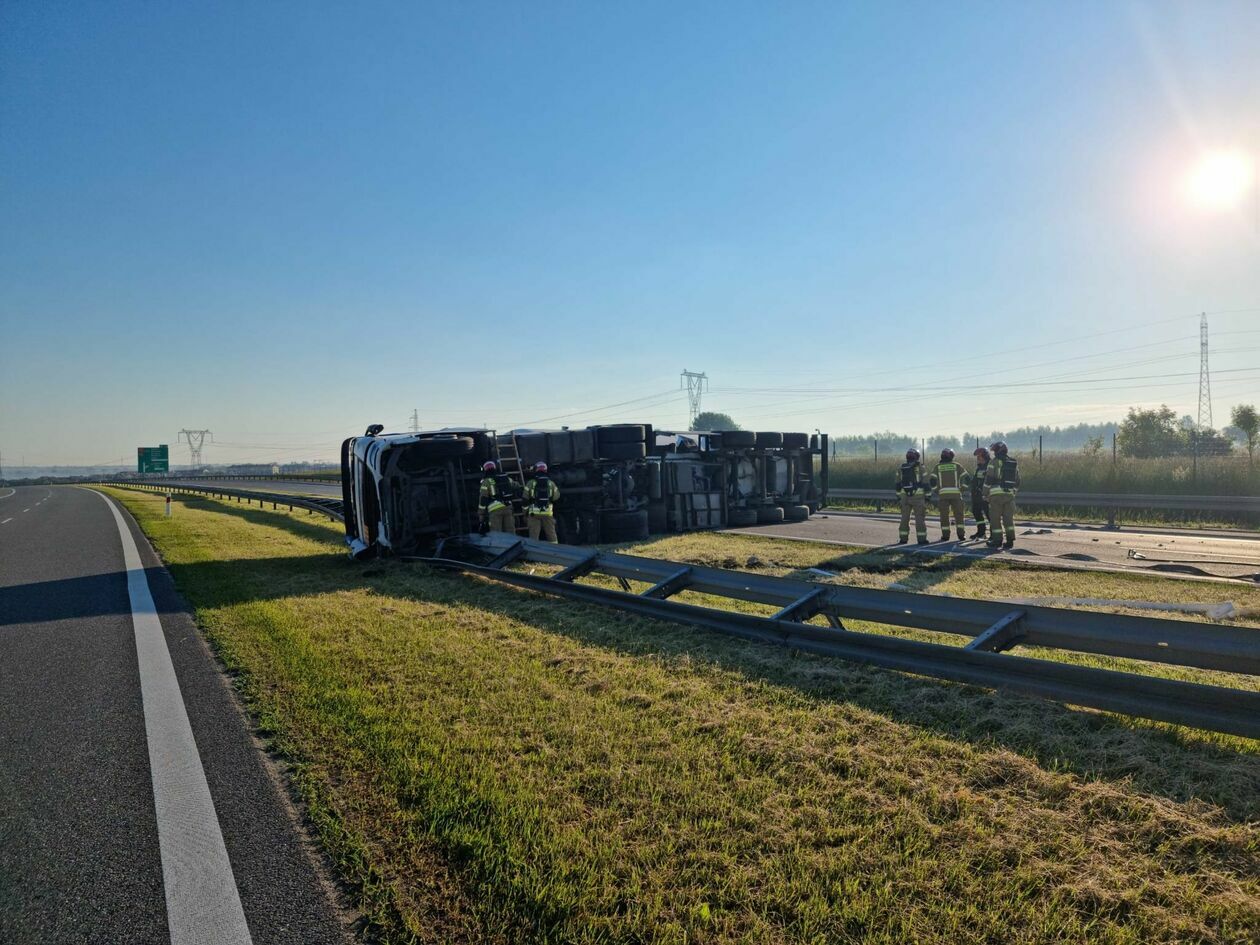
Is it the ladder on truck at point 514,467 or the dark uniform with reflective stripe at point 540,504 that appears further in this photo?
the ladder on truck at point 514,467

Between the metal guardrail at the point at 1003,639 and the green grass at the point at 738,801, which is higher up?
the metal guardrail at the point at 1003,639

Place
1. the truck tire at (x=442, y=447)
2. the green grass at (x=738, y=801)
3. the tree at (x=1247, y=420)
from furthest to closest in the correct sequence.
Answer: the tree at (x=1247, y=420) < the truck tire at (x=442, y=447) < the green grass at (x=738, y=801)

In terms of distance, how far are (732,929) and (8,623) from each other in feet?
25.9

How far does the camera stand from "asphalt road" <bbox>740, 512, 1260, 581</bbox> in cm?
1026

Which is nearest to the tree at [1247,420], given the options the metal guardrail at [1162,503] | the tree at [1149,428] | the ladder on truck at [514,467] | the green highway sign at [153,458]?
the tree at [1149,428]

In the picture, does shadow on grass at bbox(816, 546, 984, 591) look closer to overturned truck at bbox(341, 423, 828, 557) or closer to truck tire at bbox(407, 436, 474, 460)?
overturned truck at bbox(341, 423, 828, 557)

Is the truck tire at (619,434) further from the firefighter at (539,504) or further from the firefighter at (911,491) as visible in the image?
the firefighter at (911,491)

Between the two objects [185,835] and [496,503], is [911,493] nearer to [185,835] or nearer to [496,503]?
[496,503]

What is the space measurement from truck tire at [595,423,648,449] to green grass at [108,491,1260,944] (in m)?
8.49

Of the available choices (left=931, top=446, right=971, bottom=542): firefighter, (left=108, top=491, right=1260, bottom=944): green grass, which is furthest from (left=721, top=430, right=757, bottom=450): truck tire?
(left=108, top=491, right=1260, bottom=944): green grass

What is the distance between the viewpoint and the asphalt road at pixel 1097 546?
1026 cm

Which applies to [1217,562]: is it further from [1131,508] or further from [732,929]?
[732,929]

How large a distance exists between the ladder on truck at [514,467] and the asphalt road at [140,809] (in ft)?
18.8

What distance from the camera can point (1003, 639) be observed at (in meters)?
4.55
